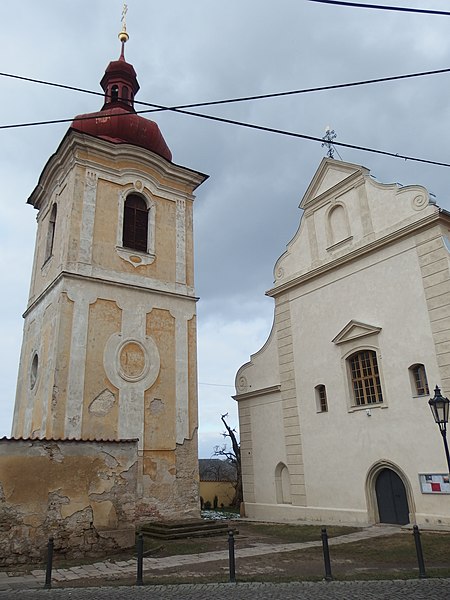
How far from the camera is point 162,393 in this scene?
619 inches

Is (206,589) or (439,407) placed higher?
(439,407)

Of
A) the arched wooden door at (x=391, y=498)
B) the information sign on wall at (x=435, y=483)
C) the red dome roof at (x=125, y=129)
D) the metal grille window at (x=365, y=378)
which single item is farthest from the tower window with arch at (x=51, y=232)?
the information sign on wall at (x=435, y=483)

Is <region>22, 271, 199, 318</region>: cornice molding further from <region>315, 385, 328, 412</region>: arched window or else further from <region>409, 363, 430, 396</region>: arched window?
<region>409, 363, 430, 396</region>: arched window

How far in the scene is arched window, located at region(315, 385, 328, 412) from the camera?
1648cm

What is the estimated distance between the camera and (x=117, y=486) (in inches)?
430

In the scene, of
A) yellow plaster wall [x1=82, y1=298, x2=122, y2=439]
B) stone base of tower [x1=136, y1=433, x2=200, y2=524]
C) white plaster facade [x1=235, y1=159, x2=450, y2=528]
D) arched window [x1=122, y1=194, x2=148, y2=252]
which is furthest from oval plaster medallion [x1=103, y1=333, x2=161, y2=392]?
white plaster facade [x1=235, y1=159, x2=450, y2=528]

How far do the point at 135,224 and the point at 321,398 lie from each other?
8730mm

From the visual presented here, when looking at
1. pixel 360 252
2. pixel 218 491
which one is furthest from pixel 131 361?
pixel 218 491

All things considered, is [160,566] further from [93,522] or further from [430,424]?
[430,424]

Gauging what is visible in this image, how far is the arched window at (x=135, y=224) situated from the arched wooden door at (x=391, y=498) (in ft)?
34.4

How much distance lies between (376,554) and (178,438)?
7.48 meters

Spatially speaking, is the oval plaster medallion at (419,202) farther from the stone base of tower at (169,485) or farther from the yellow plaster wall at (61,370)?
the yellow plaster wall at (61,370)

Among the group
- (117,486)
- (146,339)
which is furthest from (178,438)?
(117,486)

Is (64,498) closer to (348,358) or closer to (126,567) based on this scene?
(126,567)
